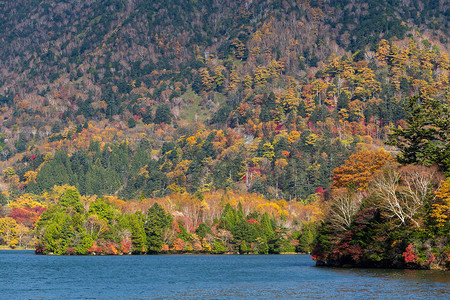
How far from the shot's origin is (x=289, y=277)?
89438 millimetres

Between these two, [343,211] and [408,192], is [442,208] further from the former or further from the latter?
[343,211]

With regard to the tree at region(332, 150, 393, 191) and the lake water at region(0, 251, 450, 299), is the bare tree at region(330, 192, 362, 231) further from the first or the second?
the tree at region(332, 150, 393, 191)

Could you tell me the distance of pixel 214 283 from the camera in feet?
276

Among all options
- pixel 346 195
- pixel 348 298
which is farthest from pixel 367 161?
pixel 348 298

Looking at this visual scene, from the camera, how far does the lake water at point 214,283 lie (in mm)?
69562

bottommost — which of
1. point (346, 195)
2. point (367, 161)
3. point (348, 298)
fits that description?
point (348, 298)

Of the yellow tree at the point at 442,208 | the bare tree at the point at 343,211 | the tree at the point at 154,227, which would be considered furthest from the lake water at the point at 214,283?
the tree at the point at 154,227

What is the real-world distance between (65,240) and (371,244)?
76.8m

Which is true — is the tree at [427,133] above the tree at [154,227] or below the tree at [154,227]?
above

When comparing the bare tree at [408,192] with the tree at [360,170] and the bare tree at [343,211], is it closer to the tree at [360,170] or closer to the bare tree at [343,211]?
the bare tree at [343,211]

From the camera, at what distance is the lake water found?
69562 mm

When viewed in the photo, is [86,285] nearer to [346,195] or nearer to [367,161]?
[346,195]

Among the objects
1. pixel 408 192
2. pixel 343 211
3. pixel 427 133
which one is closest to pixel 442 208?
pixel 408 192

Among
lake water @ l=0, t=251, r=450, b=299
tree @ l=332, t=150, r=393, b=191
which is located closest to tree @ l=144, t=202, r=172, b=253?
lake water @ l=0, t=251, r=450, b=299
